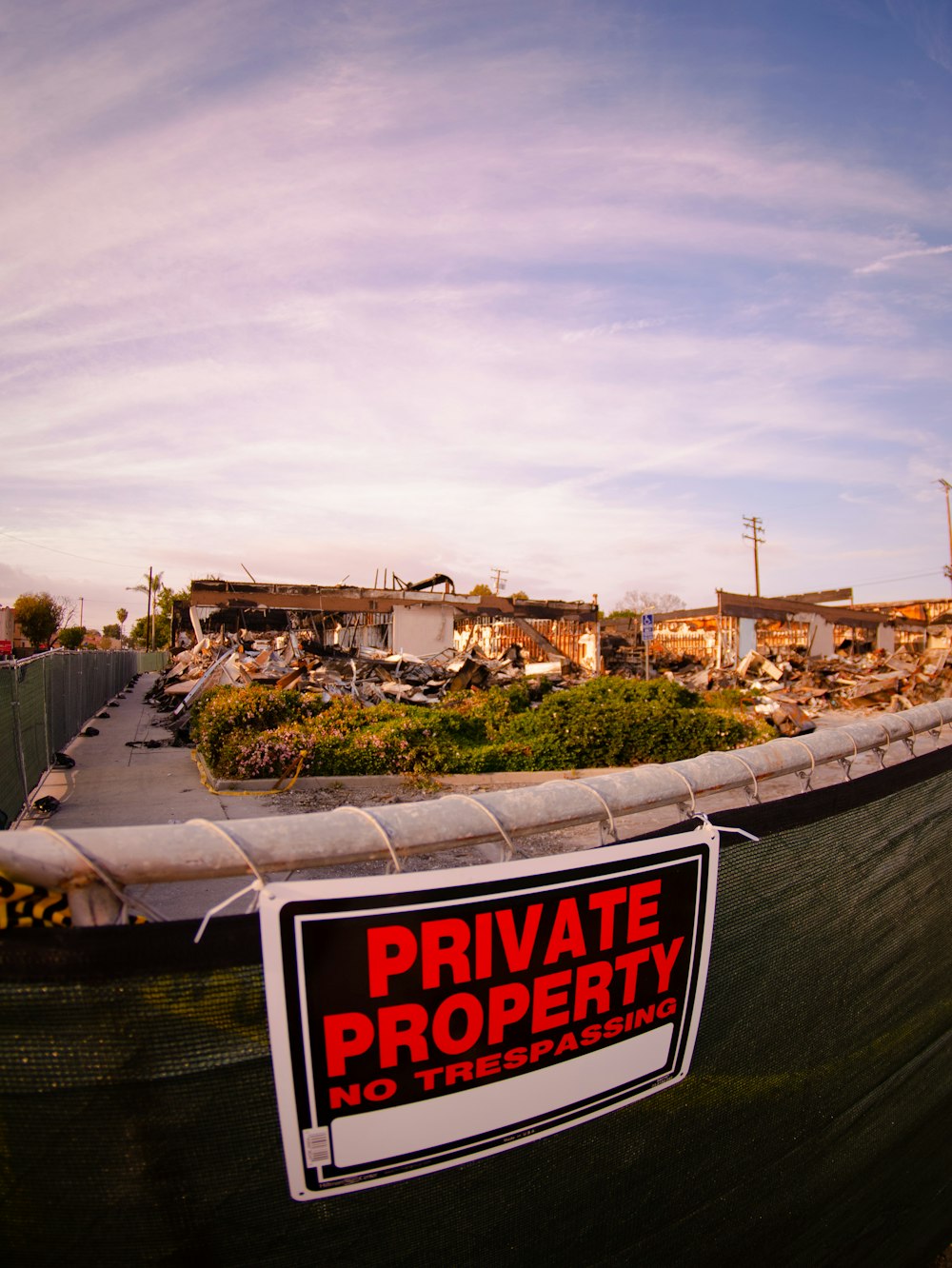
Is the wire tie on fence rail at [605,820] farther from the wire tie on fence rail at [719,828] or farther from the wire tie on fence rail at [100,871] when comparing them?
the wire tie on fence rail at [100,871]

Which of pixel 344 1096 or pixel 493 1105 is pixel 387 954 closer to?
pixel 344 1096

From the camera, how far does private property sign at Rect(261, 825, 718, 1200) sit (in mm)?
1252

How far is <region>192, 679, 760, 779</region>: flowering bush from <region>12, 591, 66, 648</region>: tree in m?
62.1

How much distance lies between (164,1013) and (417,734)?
12012 mm

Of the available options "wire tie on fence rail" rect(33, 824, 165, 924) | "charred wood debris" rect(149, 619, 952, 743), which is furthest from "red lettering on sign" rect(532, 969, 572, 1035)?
"charred wood debris" rect(149, 619, 952, 743)

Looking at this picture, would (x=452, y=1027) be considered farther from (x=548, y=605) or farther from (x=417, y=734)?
(x=548, y=605)

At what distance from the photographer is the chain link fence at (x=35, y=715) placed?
892 centimetres

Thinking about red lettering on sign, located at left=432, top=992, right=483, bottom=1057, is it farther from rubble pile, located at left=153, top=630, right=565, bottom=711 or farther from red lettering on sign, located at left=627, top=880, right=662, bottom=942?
rubble pile, located at left=153, top=630, right=565, bottom=711

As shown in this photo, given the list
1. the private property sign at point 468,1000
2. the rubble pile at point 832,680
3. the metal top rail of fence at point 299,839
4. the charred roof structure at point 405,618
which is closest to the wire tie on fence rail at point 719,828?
the private property sign at point 468,1000

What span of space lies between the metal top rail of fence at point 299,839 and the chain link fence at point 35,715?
799 centimetres

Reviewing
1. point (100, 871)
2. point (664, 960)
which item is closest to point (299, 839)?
point (100, 871)

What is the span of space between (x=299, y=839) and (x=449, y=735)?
41.6ft

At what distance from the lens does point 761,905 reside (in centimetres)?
201

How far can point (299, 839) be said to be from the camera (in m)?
A: 1.32
